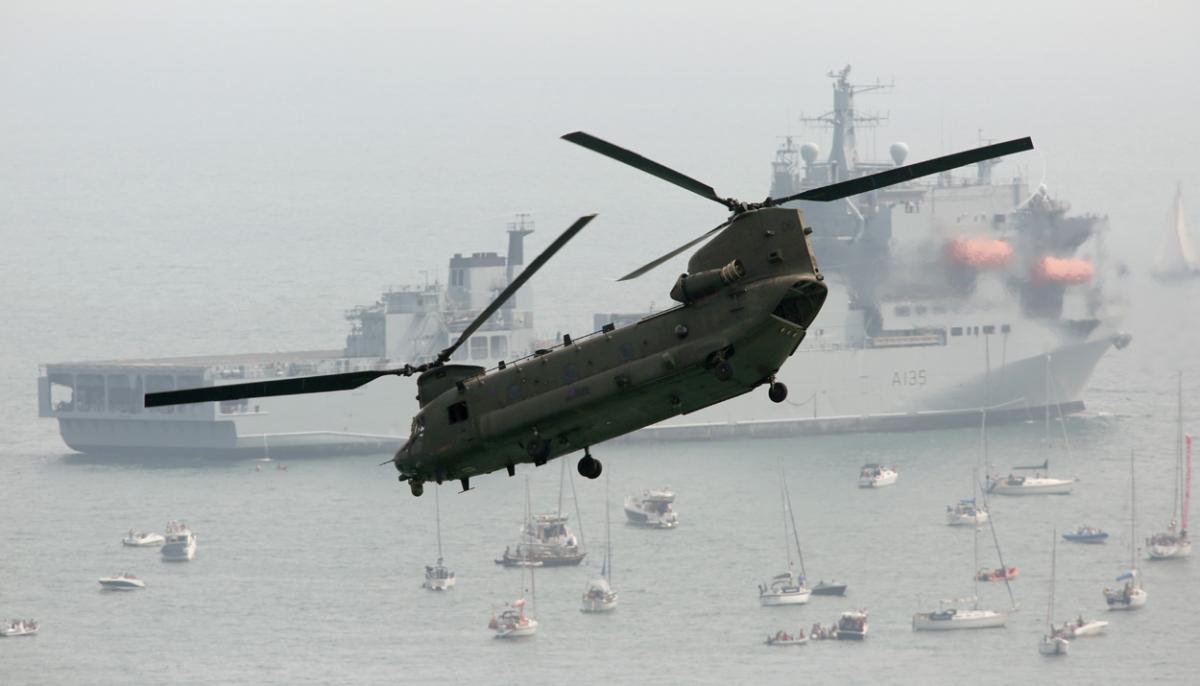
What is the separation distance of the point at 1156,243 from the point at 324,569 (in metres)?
91.7

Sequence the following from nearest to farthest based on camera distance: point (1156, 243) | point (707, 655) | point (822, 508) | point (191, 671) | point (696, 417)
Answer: point (707, 655) → point (191, 671) → point (822, 508) → point (696, 417) → point (1156, 243)

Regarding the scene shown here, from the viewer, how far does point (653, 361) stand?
21.4 meters

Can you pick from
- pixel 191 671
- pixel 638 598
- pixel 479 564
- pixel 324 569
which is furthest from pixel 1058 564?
pixel 191 671

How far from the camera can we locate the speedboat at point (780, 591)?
11306 cm

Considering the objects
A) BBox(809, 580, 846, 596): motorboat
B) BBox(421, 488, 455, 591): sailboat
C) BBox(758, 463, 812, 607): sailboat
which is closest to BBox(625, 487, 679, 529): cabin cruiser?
BBox(758, 463, 812, 607): sailboat

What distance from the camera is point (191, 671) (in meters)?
114

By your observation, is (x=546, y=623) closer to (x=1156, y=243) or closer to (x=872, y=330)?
(x=872, y=330)

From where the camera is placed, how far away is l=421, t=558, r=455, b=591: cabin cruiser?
11406 centimetres

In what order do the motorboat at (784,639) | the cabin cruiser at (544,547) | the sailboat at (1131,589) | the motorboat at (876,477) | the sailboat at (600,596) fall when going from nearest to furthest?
the sailboat at (600,596)
the sailboat at (1131,589)
the motorboat at (784,639)
the cabin cruiser at (544,547)
the motorboat at (876,477)

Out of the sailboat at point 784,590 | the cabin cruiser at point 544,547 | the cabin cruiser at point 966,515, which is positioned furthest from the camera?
the cabin cruiser at point 966,515

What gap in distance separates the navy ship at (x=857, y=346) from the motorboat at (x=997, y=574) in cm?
2451

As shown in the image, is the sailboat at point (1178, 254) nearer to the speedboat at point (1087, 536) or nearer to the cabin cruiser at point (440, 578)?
the speedboat at point (1087, 536)

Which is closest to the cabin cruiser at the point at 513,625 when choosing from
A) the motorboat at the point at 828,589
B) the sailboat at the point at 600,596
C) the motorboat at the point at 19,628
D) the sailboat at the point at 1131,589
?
the sailboat at the point at 600,596

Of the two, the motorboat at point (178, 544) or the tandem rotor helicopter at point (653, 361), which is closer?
the tandem rotor helicopter at point (653, 361)
